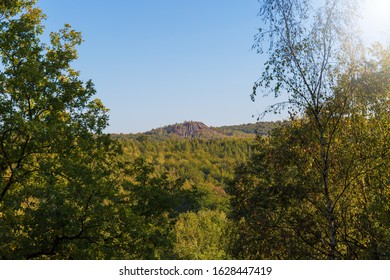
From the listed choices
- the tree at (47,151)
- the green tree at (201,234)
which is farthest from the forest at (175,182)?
the green tree at (201,234)

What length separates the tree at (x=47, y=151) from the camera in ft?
47.7

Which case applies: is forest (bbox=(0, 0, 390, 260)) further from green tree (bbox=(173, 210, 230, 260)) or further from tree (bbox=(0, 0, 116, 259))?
green tree (bbox=(173, 210, 230, 260))

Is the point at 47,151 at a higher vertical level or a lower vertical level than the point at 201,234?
higher

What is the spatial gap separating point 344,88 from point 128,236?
35.0ft

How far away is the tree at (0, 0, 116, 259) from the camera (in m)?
14.5

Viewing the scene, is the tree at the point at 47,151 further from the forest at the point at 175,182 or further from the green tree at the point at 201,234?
the green tree at the point at 201,234

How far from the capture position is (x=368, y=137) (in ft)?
55.0

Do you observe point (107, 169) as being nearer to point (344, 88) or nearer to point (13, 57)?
point (13, 57)

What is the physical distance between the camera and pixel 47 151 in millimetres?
17297

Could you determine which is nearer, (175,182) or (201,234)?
(175,182)

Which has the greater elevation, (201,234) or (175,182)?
(175,182)

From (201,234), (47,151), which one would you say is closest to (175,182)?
(47,151)

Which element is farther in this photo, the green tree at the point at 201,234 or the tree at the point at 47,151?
the green tree at the point at 201,234

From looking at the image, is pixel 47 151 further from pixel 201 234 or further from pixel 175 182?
pixel 201 234
